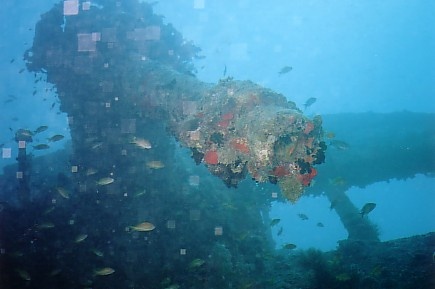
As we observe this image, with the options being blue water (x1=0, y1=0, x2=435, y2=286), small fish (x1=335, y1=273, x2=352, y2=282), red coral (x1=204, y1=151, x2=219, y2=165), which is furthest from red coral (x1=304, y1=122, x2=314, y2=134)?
blue water (x1=0, y1=0, x2=435, y2=286)

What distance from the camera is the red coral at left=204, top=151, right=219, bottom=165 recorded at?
755 centimetres

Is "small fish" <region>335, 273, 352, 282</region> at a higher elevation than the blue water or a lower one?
lower

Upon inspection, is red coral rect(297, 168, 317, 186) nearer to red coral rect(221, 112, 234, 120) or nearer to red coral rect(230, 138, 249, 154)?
red coral rect(230, 138, 249, 154)

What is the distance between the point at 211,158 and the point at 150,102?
14.5ft

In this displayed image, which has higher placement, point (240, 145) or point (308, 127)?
point (240, 145)

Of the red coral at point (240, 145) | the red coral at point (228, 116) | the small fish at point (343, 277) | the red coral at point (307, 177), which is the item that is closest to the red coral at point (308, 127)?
the red coral at point (307, 177)

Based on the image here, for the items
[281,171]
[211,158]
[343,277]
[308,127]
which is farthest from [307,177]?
[343,277]

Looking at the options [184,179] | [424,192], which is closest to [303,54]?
[184,179]

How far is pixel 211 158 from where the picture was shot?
761cm

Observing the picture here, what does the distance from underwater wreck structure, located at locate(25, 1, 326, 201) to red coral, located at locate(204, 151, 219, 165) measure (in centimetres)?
2

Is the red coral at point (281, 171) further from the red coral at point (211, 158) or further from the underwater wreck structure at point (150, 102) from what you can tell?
the red coral at point (211, 158)

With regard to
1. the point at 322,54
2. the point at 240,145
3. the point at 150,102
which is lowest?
the point at 240,145

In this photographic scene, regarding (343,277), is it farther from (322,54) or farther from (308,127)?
(322,54)

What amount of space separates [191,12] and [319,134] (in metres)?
67.2
